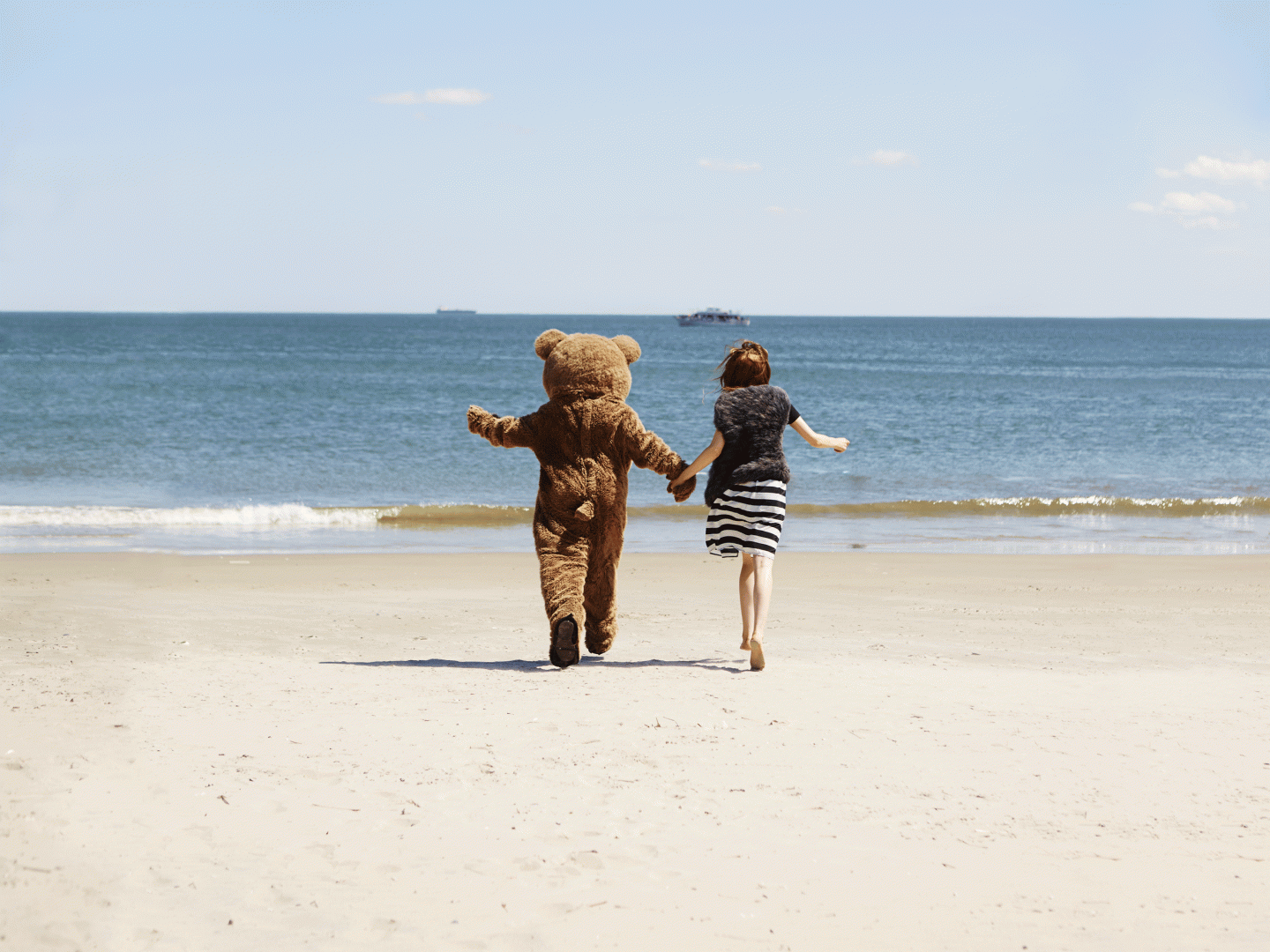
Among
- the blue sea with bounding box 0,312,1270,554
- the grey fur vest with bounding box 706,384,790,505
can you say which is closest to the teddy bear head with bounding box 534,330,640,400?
the grey fur vest with bounding box 706,384,790,505

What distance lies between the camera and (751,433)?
5.46 meters

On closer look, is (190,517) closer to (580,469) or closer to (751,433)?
(580,469)

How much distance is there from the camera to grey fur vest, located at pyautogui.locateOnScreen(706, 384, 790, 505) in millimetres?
5457

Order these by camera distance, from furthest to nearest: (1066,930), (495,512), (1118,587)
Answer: (495,512) < (1118,587) < (1066,930)

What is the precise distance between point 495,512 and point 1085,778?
36.1ft

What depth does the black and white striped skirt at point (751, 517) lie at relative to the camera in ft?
17.9

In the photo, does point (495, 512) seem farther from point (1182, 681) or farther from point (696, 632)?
point (1182, 681)

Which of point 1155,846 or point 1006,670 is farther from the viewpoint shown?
point 1006,670

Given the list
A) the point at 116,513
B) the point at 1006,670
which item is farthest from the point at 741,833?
the point at 116,513

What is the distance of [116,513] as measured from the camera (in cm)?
1370

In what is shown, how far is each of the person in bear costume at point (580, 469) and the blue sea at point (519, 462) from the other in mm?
5927

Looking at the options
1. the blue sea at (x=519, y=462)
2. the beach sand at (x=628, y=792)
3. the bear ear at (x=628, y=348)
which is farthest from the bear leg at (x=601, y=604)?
the blue sea at (x=519, y=462)

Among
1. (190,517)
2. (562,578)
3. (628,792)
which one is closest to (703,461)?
(562,578)

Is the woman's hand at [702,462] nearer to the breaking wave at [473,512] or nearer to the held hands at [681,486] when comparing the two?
the held hands at [681,486]
